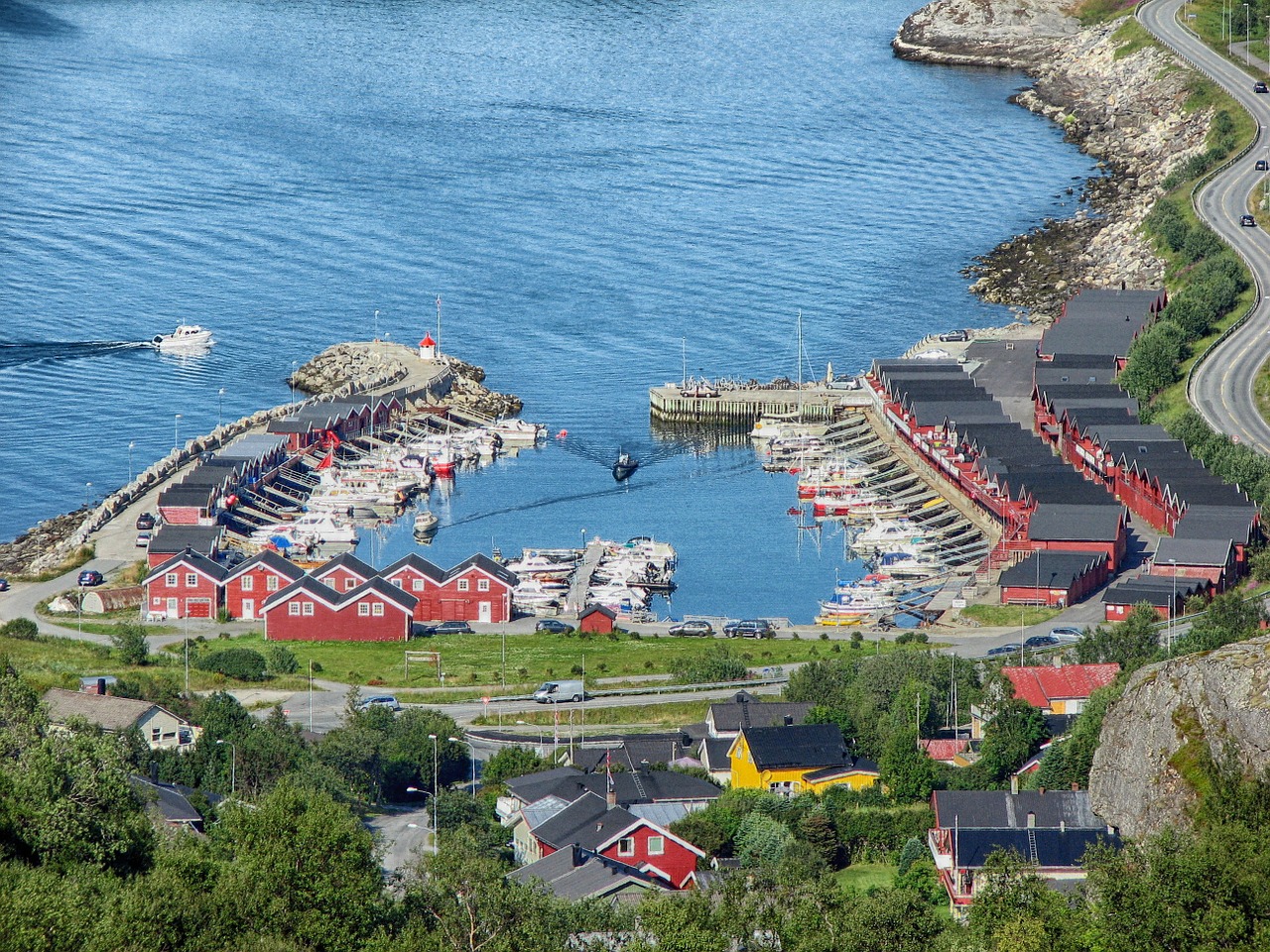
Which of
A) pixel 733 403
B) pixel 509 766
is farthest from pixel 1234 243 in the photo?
pixel 509 766

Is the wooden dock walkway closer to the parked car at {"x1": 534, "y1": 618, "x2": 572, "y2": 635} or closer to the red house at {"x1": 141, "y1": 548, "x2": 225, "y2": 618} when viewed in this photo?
the parked car at {"x1": 534, "y1": 618, "x2": 572, "y2": 635}

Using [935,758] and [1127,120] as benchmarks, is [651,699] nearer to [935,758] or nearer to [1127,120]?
[935,758]

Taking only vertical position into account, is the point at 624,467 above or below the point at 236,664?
above

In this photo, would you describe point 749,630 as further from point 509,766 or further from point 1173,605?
point 509,766

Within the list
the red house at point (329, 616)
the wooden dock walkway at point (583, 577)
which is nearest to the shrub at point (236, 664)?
the red house at point (329, 616)

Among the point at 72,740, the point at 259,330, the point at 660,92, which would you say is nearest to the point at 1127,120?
the point at 660,92
